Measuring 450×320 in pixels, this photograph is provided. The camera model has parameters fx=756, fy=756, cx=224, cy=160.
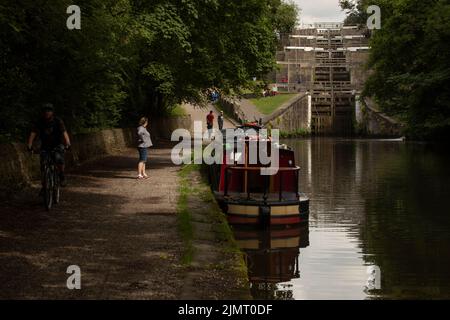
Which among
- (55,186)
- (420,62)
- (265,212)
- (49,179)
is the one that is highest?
(420,62)

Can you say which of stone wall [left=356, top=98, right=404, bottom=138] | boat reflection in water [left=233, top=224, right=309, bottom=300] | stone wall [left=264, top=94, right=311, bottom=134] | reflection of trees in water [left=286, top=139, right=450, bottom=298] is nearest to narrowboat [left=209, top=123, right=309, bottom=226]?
boat reflection in water [left=233, top=224, right=309, bottom=300]

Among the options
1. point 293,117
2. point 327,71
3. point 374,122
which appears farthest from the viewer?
point 327,71

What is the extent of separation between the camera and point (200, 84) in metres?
31.7

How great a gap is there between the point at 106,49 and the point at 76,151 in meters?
3.81

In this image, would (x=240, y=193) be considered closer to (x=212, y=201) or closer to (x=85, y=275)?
(x=212, y=201)

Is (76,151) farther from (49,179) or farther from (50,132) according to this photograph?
(49,179)

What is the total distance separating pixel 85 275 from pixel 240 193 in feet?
32.6

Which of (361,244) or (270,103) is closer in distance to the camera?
(361,244)

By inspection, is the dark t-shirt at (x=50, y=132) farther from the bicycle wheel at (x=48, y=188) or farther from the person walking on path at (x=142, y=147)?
the person walking on path at (x=142, y=147)

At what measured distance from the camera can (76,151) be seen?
76.7ft

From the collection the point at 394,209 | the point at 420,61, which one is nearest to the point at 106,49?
the point at 394,209

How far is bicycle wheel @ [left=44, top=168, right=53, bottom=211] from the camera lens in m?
13.5

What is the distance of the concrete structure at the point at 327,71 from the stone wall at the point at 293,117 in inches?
75.6
